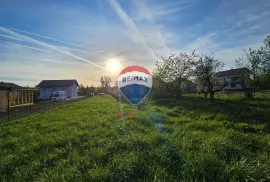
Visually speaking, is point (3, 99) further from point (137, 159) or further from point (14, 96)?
point (137, 159)

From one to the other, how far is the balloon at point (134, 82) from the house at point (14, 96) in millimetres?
15560

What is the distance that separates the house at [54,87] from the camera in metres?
52.1

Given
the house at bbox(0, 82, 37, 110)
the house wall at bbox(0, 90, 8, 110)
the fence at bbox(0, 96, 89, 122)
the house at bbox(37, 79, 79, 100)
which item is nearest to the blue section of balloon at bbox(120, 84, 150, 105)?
the fence at bbox(0, 96, 89, 122)

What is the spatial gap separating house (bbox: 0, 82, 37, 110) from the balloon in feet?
51.1

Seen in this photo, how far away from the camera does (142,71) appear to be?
7672 mm

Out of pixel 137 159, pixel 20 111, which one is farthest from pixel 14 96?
pixel 137 159

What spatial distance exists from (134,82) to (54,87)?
51.5 m

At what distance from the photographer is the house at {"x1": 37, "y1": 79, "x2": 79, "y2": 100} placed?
5206 centimetres

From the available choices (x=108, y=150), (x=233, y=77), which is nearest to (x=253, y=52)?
(x=108, y=150)

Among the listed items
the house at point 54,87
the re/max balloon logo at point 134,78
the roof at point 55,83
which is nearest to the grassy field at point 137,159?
the re/max balloon logo at point 134,78

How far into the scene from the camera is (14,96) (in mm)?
21891

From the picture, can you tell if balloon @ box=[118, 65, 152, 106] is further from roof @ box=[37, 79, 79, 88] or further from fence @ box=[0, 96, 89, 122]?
roof @ box=[37, 79, 79, 88]

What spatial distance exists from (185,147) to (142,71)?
3.97 metres

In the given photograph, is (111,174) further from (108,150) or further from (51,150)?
(51,150)
